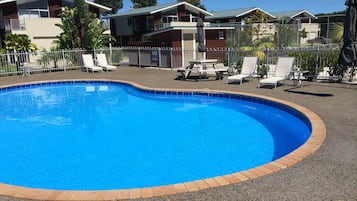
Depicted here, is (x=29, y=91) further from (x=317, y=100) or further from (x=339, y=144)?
(x=339, y=144)

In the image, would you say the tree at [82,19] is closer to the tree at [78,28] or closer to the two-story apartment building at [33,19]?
the tree at [78,28]

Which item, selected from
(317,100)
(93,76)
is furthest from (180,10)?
(317,100)

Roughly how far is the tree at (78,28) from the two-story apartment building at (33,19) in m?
6.29

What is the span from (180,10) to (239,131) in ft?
91.4

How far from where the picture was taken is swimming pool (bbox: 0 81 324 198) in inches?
225

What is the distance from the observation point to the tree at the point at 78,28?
1966cm

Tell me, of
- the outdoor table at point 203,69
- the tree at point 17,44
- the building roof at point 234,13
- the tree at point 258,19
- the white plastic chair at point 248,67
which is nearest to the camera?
the white plastic chair at point 248,67

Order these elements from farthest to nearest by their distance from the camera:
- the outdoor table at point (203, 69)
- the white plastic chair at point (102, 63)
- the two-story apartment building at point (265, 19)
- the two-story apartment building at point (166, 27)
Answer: the two-story apartment building at point (265, 19) < the two-story apartment building at point (166, 27) < the white plastic chair at point (102, 63) < the outdoor table at point (203, 69)

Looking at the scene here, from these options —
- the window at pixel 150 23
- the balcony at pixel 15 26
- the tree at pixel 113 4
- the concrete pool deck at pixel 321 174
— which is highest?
the tree at pixel 113 4

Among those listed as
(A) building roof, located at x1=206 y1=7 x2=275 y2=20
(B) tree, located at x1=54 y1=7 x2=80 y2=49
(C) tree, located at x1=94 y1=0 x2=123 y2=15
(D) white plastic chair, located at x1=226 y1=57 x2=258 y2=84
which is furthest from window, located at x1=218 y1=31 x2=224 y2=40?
(C) tree, located at x1=94 y1=0 x2=123 y2=15

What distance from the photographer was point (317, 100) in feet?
28.3

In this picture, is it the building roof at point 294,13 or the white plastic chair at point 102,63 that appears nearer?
the white plastic chair at point 102,63

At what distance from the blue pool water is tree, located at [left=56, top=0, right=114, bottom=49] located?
8537 millimetres

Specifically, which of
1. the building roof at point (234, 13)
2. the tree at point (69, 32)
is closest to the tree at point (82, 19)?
the tree at point (69, 32)
